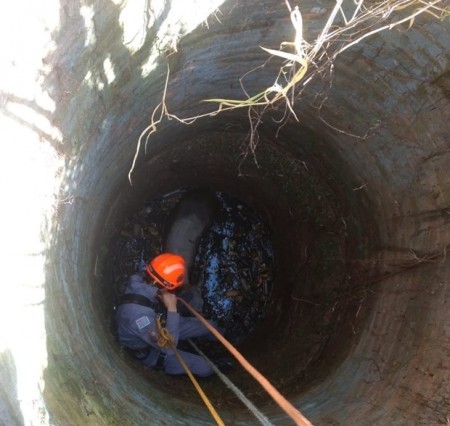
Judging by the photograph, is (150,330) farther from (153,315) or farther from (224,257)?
(224,257)

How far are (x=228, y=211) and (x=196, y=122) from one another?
1541 mm

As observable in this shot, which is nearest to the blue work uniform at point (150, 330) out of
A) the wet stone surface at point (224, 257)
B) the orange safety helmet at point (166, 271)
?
the orange safety helmet at point (166, 271)

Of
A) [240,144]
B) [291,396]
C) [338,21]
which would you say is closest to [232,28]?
[338,21]

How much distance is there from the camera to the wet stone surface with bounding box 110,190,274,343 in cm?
475

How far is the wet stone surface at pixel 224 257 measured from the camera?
15.6 feet

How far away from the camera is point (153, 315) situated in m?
3.79

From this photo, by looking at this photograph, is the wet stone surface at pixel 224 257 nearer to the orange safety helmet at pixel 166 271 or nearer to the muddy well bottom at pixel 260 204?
the muddy well bottom at pixel 260 204

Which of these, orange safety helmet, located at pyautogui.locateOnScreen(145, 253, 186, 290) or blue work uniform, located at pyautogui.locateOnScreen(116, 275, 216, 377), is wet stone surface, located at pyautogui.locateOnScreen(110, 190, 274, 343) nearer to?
blue work uniform, located at pyautogui.locateOnScreen(116, 275, 216, 377)

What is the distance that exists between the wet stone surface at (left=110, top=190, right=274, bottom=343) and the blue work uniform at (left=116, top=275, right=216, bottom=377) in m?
0.62

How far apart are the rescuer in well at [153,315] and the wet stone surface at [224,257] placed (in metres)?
0.69

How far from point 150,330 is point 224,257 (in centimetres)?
153

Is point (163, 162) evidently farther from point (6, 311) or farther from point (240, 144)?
point (6, 311)

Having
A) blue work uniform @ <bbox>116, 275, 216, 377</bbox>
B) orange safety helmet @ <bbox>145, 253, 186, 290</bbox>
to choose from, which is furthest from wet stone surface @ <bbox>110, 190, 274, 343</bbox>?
orange safety helmet @ <bbox>145, 253, 186, 290</bbox>

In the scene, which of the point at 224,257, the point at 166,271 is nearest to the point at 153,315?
the point at 166,271
